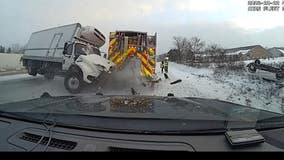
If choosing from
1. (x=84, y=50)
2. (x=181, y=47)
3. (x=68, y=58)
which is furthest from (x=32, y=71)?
(x=181, y=47)

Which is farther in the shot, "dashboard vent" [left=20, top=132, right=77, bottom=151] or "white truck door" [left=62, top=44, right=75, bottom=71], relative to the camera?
"white truck door" [left=62, top=44, right=75, bottom=71]

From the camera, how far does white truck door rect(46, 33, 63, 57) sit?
11.9 m

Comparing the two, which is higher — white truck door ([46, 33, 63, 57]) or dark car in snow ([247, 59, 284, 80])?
white truck door ([46, 33, 63, 57])

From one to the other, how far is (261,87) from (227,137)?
1042cm

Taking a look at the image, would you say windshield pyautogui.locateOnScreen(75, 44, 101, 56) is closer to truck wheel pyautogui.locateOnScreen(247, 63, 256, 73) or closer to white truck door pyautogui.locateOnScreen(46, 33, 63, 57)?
white truck door pyautogui.locateOnScreen(46, 33, 63, 57)

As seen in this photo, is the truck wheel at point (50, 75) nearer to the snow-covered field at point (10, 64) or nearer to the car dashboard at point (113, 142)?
the snow-covered field at point (10, 64)

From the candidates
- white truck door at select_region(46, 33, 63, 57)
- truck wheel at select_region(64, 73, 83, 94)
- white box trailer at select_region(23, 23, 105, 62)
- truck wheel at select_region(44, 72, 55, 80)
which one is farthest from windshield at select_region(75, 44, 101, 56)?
truck wheel at select_region(44, 72, 55, 80)

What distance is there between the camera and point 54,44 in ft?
39.6

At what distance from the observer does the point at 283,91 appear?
1023 centimetres

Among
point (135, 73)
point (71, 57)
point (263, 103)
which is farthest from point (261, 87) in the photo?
point (71, 57)

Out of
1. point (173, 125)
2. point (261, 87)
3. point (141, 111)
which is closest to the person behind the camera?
point (173, 125)

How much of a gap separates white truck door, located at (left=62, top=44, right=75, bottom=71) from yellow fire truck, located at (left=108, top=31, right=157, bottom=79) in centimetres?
203

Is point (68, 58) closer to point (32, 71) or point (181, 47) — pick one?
point (32, 71)
